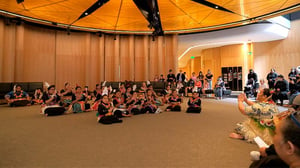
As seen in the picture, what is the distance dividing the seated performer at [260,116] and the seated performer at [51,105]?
526 centimetres

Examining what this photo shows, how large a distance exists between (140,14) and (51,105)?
19.0 ft

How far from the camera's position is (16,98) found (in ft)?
25.3

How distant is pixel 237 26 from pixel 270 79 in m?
3.95

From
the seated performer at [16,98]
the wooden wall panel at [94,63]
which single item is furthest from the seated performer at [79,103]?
the wooden wall panel at [94,63]

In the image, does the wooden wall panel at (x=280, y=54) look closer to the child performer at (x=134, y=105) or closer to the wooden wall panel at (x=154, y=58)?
the wooden wall panel at (x=154, y=58)

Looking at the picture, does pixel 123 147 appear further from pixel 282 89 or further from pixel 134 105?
pixel 282 89

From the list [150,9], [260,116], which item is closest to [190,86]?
[150,9]

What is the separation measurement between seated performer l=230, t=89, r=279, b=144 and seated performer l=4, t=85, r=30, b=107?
8765mm

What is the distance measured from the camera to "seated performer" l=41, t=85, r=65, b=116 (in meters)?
5.37

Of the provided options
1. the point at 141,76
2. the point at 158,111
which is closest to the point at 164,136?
the point at 158,111

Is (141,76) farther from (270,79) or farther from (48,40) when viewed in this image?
(270,79)

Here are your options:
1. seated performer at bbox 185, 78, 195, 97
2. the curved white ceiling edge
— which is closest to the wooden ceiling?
the curved white ceiling edge

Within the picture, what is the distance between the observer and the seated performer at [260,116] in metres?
2.59

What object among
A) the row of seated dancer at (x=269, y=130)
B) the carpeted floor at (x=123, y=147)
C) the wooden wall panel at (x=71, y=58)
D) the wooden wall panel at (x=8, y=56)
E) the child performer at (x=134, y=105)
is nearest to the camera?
the row of seated dancer at (x=269, y=130)
